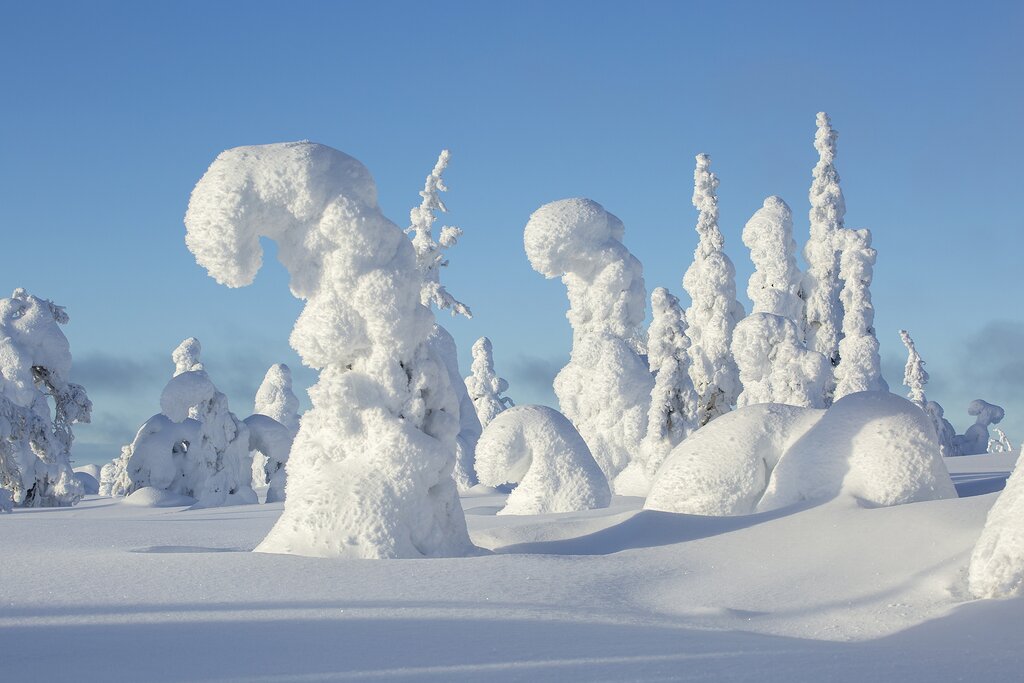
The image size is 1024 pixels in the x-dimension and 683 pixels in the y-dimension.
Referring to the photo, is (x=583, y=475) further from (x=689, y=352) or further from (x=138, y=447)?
(x=138, y=447)

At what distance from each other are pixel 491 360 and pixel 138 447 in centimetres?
1762

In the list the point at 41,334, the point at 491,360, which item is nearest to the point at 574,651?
the point at 41,334

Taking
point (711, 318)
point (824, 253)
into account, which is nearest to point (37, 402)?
point (711, 318)

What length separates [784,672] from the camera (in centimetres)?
430

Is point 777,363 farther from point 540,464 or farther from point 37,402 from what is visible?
point 37,402

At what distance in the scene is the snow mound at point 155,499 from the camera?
22.7m

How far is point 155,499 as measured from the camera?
22938 millimetres

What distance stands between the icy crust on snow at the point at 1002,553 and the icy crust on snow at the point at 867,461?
2.88 m

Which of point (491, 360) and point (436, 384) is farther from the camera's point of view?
point (491, 360)

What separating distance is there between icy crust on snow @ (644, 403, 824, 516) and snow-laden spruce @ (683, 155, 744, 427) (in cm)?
1395

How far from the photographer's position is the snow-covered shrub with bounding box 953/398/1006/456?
113ft

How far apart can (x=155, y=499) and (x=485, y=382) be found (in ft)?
61.9

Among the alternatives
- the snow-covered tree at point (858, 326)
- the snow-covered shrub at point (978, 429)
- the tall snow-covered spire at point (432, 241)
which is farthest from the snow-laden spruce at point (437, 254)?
the snow-covered shrub at point (978, 429)

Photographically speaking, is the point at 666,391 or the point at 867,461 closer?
the point at 867,461
